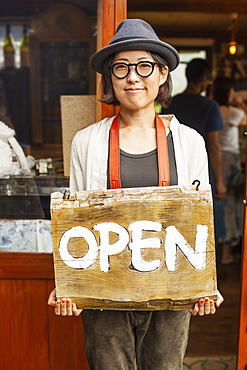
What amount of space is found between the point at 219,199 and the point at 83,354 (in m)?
2.30

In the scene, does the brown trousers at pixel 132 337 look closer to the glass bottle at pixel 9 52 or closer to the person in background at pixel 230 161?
the person in background at pixel 230 161

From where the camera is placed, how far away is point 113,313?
151 centimetres

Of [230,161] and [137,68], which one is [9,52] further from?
[137,68]

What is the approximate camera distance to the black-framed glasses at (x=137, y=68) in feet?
4.74

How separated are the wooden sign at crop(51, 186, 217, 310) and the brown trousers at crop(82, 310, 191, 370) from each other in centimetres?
13

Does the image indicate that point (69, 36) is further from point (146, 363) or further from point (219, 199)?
point (146, 363)

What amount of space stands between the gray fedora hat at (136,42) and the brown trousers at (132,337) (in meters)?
0.88

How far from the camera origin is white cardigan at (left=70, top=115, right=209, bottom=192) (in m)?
1.51

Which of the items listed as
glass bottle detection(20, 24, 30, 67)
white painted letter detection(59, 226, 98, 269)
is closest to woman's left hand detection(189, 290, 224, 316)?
white painted letter detection(59, 226, 98, 269)

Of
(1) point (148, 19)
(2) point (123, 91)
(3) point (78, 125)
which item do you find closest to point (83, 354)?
(3) point (78, 125)

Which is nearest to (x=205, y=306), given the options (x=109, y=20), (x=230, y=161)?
(x=109, y=20)

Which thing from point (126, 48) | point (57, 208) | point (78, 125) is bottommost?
point (57, 208)

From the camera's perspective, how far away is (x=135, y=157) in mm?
1494

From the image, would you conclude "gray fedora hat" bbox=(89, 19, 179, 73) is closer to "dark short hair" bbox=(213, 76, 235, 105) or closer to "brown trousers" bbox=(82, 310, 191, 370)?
"brown trousers" bbox=(82, 310, 191, 370)
